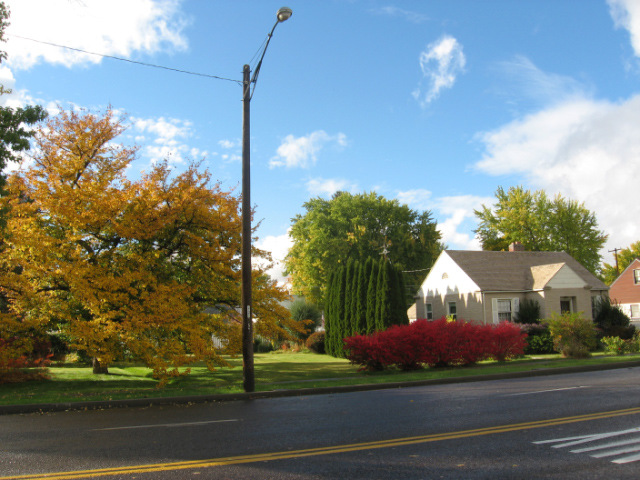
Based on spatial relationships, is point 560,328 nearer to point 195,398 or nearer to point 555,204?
point 195,398

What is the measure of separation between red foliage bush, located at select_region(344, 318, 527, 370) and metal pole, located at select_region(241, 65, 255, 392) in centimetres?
547

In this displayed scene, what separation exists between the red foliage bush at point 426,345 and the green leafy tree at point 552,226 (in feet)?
120

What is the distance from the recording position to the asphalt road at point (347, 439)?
18.8 feet

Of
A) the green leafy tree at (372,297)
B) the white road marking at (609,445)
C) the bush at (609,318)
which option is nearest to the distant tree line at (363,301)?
the green leafy tree at (372,297)

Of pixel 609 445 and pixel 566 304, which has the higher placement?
pixel 566 304

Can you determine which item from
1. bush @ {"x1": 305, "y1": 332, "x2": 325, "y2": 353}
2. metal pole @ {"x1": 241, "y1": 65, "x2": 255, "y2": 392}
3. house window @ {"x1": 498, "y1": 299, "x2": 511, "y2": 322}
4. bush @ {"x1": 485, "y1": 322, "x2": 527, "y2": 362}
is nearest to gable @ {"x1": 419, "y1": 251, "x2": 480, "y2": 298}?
house window @ {"x1": 498, "y1": 299, "x2": 511, "y2": 322}

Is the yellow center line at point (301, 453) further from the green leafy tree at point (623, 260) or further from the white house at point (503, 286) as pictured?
the green leafy tree at point (623, 260)

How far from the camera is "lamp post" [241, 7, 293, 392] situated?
554 inches

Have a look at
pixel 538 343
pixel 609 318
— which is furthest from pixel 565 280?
pixel 538 343

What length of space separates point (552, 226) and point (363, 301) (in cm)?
3221

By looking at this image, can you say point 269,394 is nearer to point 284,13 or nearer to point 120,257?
point 120,257

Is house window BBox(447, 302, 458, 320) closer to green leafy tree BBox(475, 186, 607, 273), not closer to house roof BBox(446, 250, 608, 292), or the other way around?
house roof BBox(446, 250, 608, 292)

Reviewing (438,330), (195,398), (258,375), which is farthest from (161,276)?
(438,330)

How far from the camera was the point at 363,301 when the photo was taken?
29.5 meters
